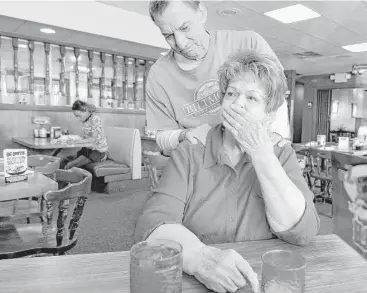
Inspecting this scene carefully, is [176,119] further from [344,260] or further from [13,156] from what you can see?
[13,156]

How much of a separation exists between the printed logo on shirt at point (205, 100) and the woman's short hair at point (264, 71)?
1.23ft

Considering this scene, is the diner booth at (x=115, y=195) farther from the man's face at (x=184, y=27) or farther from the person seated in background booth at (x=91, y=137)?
the man's face at (x=184, y=27)

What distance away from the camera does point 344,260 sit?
3.22 feet

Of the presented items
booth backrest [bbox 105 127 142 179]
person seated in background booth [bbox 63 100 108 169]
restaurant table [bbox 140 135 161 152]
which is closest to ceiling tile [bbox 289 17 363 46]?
restaurant table [bbox 140 135 161 152]

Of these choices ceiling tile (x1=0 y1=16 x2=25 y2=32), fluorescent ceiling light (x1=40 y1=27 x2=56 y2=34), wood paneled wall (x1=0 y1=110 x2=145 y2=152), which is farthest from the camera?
wood paneled wall (x1=0 y1=110 x2=145 y2=152)

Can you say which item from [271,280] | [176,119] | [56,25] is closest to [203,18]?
[176,119]

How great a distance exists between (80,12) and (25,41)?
171cm

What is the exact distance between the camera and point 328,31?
7.36m

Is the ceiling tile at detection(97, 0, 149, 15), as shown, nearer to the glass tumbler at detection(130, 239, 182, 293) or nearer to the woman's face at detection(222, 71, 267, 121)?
the woman's face at detection(222, 71, 267, 121)

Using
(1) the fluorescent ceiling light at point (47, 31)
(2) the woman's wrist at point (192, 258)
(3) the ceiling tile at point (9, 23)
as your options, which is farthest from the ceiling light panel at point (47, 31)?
(2) the woman's wrist at point (192, 258)

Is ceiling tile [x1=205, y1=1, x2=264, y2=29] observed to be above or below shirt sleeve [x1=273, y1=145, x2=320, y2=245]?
above

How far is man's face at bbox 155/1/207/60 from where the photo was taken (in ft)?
4.88

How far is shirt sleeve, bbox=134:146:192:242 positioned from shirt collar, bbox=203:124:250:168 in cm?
8

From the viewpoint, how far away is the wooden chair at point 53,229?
2102 millimetres
